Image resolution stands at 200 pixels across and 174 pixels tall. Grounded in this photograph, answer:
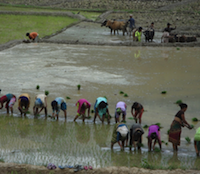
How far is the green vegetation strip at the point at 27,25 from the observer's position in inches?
965

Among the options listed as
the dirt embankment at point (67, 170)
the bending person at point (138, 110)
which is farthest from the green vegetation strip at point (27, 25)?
the dirt embankment at point (67, 170)

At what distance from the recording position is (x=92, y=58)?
18109mm

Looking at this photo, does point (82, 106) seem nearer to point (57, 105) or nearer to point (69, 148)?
point (57, 105)

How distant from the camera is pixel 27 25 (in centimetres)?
2844

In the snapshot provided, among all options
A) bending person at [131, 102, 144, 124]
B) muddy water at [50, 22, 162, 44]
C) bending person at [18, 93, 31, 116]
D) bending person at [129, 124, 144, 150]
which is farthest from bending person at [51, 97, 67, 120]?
muddy water at [50, 22, 162, 44]

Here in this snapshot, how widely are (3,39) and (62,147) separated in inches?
650

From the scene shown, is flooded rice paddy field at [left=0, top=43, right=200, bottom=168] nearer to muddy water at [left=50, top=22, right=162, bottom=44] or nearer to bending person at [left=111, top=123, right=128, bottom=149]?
bending person at [left=111, top=123, right=128, bottom=149]

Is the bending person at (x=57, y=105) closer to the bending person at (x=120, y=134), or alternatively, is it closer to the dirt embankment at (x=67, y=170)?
the bending person at (x=120, y=134)

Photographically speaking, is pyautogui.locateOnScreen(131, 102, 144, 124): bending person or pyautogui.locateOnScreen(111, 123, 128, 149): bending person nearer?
pyautogui.locateOnScreen(111, 123, 128, 149): bending person

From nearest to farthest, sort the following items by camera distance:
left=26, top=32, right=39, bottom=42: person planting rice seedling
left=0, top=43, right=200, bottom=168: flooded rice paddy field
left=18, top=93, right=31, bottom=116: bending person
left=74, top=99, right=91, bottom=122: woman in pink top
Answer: left=0, top=43, right=200, bottom=168: flooded rice paddy field < left=74, top=99, right=91, bottom=122: woman in pink top < left=18, top=93, right=31, bottom=116: bending person < left=26, top=32, right=39, bottom=42: person planting rice seedling

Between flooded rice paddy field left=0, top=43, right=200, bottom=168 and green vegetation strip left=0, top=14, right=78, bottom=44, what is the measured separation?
388cm

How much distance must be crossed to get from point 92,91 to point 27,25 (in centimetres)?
1793

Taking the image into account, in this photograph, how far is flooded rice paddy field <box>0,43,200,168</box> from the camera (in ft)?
26.3

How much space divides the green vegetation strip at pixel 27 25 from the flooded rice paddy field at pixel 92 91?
388 cm
